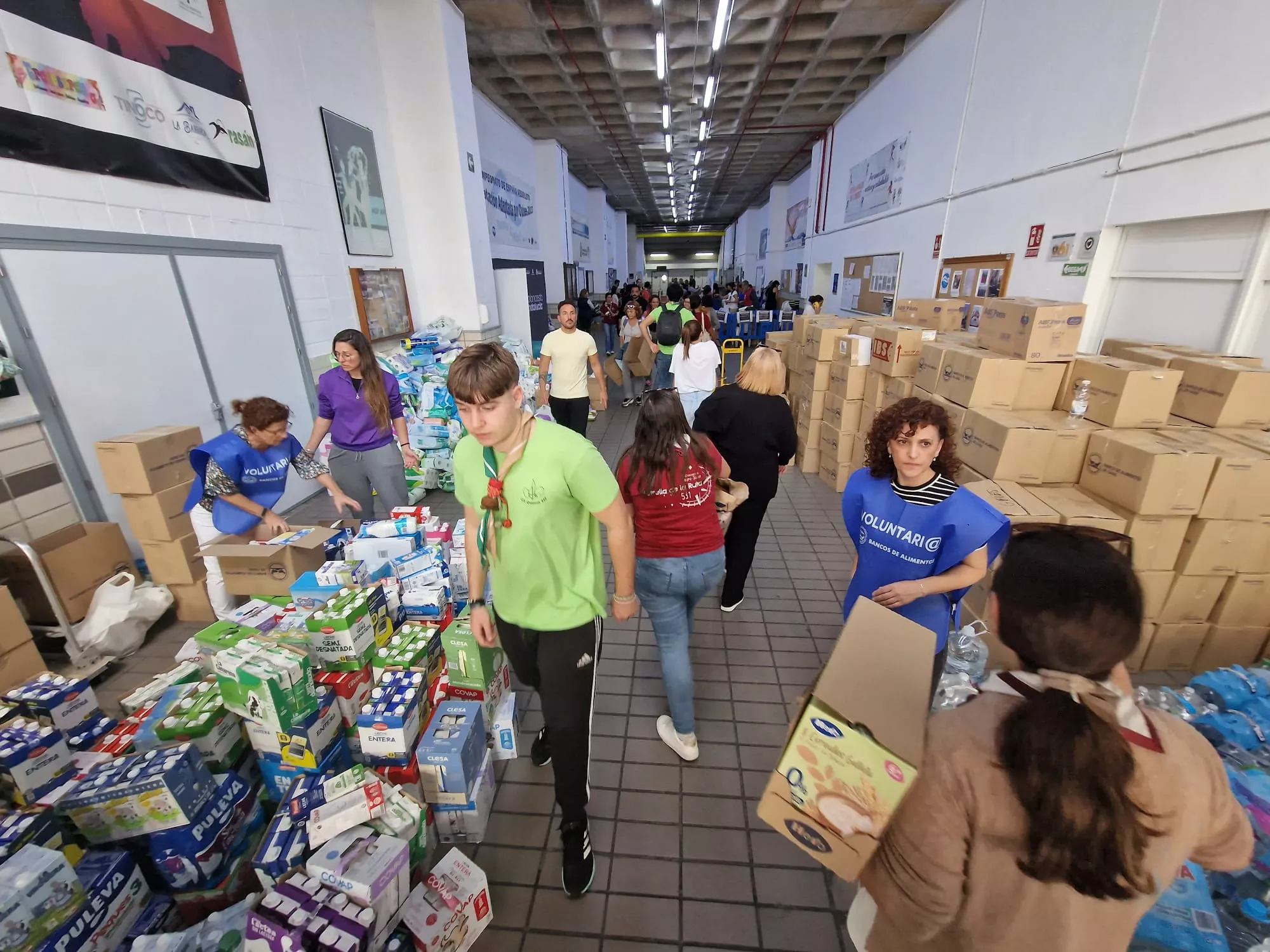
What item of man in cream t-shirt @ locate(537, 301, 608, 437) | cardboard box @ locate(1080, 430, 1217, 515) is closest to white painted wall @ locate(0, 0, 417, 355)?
man in cream t-shirt @ locate(537, 301, 608, 437)

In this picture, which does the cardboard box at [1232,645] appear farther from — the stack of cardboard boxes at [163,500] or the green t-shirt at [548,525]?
the stack of cardboard boxes at [163,500]

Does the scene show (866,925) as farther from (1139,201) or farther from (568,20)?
A: (568,20)

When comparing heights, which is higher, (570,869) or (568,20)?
(568,20)

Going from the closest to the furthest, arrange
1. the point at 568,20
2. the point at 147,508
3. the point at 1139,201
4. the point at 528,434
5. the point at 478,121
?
the point at 528,434 < the point at 147,508 < the point at 1139,201 < the point at 568,20 < the point at 478,121

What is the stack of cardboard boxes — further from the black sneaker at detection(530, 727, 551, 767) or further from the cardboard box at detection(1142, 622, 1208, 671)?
the cardboard box at detection(1142, 622, 1208, 671)

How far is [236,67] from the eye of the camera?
4.21 metres

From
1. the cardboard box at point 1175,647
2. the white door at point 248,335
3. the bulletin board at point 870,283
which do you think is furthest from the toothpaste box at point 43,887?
the bulletin board at point 870,283

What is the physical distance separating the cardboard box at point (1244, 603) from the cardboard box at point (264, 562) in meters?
4.81

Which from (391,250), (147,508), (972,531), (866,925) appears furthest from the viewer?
(391,250)

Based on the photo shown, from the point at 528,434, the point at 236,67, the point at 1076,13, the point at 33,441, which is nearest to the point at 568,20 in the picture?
the point at 236,67

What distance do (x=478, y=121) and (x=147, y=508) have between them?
9032 mm

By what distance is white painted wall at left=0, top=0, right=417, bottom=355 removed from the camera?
319cm

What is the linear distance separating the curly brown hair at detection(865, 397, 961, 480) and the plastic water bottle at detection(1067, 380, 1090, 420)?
71.3 inches

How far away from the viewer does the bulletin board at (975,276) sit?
586cm
